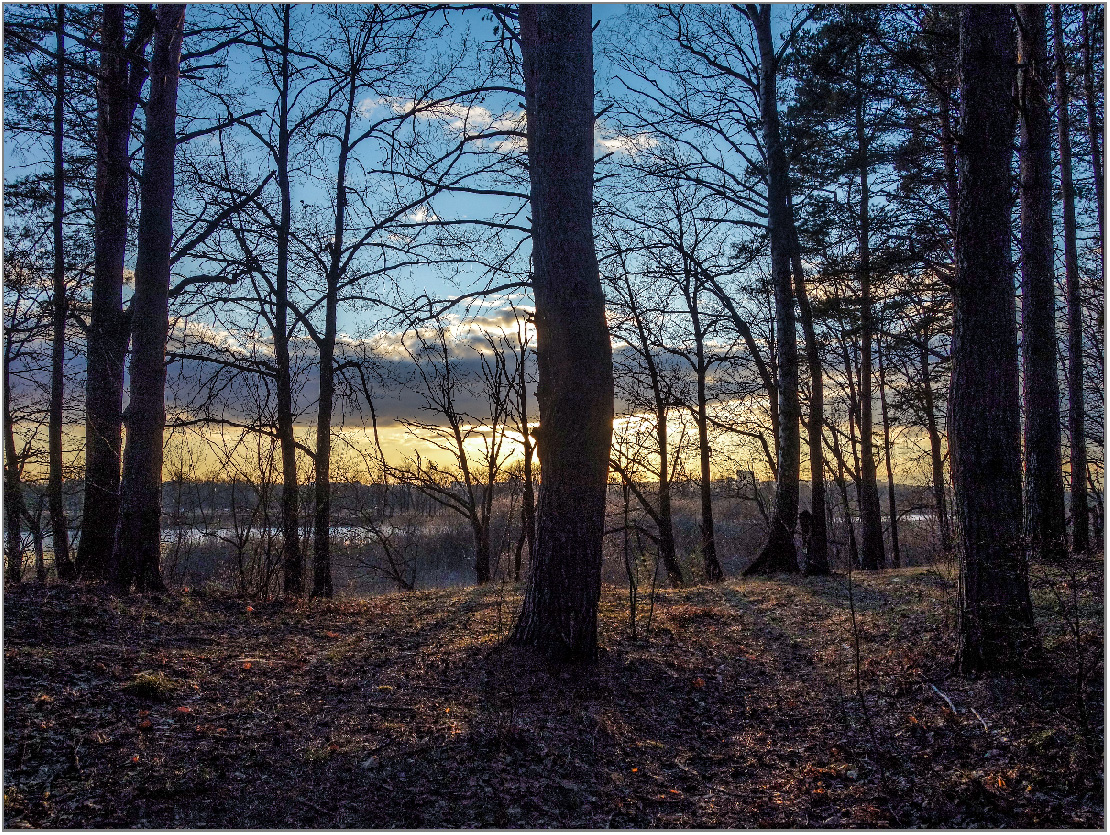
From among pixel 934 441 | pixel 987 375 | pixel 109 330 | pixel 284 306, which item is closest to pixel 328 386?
pixel 284 306

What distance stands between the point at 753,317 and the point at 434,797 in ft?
41.4

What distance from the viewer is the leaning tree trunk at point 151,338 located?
21.9ft

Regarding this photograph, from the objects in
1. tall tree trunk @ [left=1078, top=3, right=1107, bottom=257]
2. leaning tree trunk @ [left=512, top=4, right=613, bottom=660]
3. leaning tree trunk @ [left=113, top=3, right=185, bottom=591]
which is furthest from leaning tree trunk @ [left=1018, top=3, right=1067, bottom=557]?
leaning tree trunk @ [left=113, top=3, right=185, bottom=591]

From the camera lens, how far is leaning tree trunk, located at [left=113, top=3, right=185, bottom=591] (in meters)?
6.66

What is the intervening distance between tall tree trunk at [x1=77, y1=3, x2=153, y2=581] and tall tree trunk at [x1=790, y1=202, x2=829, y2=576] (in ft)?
28.7

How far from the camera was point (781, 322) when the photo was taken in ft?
32.8

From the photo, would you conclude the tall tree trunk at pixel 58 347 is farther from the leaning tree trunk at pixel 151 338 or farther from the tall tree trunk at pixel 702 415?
the tall tree trunk at pixel 702 415

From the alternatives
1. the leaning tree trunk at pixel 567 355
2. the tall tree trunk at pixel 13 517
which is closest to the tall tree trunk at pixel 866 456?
the leaning tree trunk at pixel 567 355

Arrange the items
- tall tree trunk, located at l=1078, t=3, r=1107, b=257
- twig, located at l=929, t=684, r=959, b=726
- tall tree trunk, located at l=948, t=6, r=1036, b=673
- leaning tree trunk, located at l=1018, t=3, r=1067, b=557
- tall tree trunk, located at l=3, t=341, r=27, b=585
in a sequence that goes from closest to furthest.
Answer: twig, located at l=929, t=684, r=959, b=726 < tall tree trunk, located at l=948, t=6, r=1036, b=673 < tall tree trunk, located at l=3, t=341, r=27, b=585 < tall tree trunk, located at l=1078, t=3, r=1107, b=257 < leaning tree trunk, located at l=1018, t=3, r=1067, b=557

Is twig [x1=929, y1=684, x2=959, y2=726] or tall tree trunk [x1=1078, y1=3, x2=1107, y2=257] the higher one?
tall tree trunk [x1=1078, y1=3, x2=1107, y2=257]

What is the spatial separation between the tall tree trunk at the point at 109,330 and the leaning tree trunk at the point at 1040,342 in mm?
11128

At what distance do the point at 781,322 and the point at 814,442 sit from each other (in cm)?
207

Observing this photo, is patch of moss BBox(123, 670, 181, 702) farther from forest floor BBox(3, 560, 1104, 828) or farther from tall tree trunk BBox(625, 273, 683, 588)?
tall tree trunk BBox(625, 273, 683, 588)

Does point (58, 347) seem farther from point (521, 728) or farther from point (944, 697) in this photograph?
point (944, 697)
